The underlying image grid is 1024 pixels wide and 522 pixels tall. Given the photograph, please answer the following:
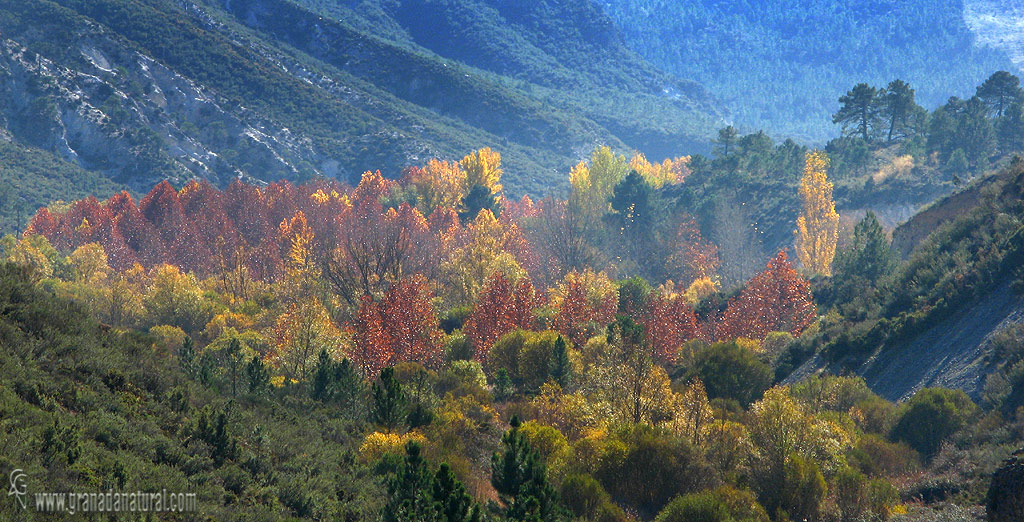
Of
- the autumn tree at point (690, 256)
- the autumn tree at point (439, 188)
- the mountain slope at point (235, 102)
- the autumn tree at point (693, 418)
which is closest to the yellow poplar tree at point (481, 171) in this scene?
the autumn tree at point (439, 188)

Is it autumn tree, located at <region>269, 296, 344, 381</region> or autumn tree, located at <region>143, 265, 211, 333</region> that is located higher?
autumn tree, located at <region>269, 296, 344, 381</region>

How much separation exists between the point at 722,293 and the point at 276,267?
48896mm

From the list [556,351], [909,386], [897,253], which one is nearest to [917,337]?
[909,386]

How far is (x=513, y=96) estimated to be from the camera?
651 ft

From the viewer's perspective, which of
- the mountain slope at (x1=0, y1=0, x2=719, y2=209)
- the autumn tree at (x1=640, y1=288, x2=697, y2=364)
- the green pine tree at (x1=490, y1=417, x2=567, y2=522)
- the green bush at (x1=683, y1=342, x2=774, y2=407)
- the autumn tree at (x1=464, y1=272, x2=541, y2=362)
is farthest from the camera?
the mountain slope at (x1=0, y1=0, x2=719, y2=209)

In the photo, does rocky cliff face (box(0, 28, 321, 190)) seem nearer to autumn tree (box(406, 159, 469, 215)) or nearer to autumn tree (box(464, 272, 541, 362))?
autumn tree (box(406, 159, 469, 215))

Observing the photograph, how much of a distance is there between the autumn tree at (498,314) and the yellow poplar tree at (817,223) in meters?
45.5

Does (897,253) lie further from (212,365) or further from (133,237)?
(133,237)

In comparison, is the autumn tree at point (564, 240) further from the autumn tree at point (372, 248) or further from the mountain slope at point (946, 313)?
the mountain slope at point (946, 313)

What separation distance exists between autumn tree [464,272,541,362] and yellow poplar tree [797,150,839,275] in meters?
45.5

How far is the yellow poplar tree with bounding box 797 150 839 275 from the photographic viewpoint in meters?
95.5

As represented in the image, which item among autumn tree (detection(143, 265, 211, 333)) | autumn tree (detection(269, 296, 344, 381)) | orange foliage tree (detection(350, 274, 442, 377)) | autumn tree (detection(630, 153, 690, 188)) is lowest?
autumn tree (detection(143, 265, 211, 333))

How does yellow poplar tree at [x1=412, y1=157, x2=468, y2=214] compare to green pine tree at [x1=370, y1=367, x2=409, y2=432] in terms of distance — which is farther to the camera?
yellow poplar tree at [x1=412, y1=157, x2=468, y2=214]

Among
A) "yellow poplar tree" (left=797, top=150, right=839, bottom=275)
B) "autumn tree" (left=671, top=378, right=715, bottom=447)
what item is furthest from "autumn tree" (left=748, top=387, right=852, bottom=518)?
"yellow poplar tree" (left=797, top=150, right=839, bottom=275)
